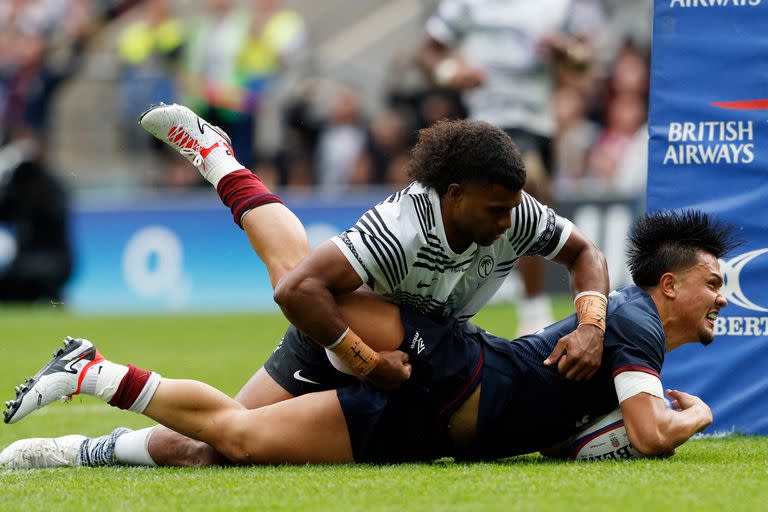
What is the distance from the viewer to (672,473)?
14.1ft

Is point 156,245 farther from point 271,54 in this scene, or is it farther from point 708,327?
point 708,327

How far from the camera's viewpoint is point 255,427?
4789 millimetres

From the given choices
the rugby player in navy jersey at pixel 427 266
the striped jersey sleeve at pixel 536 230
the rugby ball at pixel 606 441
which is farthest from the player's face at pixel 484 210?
the rugby ball at pixel 606 441

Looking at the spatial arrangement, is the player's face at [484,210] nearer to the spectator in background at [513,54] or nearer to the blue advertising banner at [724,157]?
the blue advertising banner at [724,157]

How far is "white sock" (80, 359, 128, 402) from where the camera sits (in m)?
4.75

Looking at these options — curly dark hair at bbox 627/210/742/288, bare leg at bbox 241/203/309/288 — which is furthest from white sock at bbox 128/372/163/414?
curly dark hair at bbox 627/210/742/288

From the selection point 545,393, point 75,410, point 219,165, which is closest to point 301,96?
point 75,410

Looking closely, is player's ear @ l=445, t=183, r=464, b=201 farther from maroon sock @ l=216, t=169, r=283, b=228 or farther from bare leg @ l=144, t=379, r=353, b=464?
maroon sock @ l=216, t=169, r=283, b=228

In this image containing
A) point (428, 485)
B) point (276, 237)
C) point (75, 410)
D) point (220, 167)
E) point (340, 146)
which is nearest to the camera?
point (428, 485)

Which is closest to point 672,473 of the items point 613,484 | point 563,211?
point 613,484

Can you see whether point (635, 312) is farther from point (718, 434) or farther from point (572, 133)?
point (572, 133)

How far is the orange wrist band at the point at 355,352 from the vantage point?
4633 mm

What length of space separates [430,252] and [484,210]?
0.93 feet

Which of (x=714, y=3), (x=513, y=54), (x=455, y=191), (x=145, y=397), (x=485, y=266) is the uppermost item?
(x=513, y=54)
